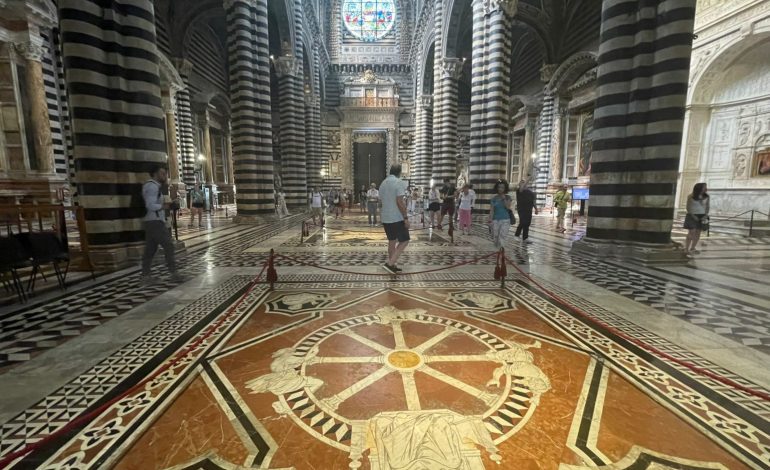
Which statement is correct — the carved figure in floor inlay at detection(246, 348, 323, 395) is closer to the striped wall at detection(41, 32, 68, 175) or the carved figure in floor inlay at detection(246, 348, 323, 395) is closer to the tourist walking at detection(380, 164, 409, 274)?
the tourist walking at detection(380, 164, 409, 274)

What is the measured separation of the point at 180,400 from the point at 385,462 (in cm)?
151

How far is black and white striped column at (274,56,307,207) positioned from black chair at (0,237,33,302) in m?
16.9

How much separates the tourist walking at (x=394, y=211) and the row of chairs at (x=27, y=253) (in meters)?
4.71

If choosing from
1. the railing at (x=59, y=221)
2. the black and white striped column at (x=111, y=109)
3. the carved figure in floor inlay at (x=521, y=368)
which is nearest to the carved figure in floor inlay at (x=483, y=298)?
the carved figure in floor inlay at (x=521, y=368)

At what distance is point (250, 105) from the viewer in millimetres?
13406

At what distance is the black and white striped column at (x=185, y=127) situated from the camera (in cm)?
2072

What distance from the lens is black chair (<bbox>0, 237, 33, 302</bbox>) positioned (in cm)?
411

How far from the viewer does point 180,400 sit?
2334 millimetres

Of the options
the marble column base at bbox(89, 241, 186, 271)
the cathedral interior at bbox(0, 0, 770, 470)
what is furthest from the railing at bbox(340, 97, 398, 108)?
the marble column base at bbox(89, 241, 186, 271)

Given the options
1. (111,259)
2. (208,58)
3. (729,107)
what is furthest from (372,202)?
(208,58)

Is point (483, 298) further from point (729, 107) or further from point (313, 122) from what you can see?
point (313, 122)

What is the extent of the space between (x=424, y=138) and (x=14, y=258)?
25.4 metres

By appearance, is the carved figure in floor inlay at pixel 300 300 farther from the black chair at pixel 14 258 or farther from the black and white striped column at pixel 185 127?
the black and white striped column at pixel 185 127

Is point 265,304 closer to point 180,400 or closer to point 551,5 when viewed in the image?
point 180,400
